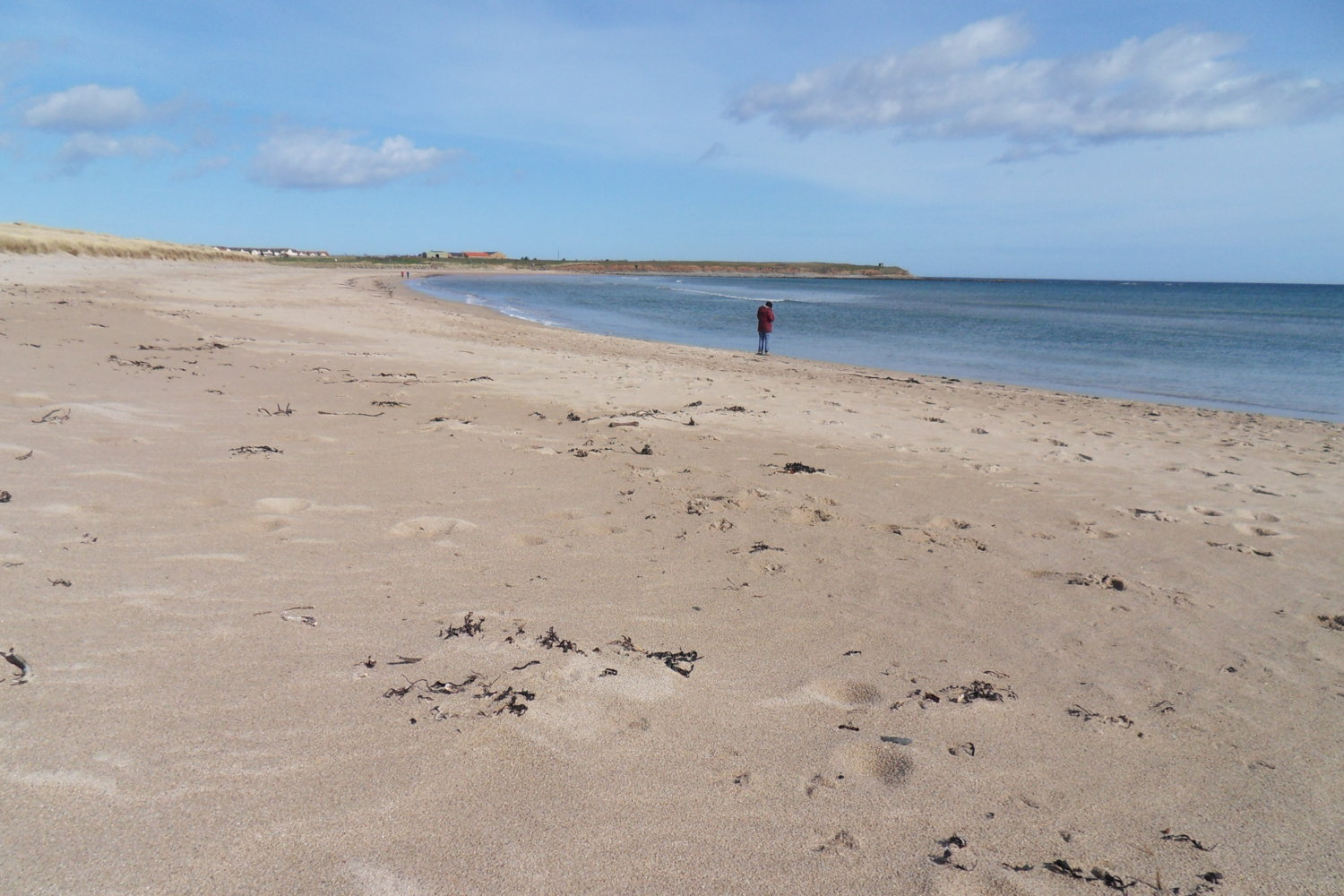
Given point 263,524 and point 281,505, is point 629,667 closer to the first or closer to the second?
point 263,524

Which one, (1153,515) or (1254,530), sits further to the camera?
(1153,515)

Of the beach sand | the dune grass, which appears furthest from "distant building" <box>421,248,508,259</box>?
the beach sand

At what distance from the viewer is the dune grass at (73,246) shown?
32312 mm

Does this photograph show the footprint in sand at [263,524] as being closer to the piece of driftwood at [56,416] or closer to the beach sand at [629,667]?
the beach sand at [629,667]

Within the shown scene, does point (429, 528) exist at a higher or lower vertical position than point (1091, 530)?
higher

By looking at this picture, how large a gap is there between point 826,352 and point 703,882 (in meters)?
19.9

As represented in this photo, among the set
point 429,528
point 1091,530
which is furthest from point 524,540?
point 1091,530

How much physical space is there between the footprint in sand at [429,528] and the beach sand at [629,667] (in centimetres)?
3

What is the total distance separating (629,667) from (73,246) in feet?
152

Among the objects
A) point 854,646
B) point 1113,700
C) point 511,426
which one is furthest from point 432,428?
point 1113,700

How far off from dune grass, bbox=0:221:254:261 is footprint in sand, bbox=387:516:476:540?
37.3m

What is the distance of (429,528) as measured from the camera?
4.16m

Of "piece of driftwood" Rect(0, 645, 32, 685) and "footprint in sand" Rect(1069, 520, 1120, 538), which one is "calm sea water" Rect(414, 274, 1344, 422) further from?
"piece of driftwood" Rect(0, 645, 32, 685)

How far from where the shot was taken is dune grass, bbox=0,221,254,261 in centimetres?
3231
